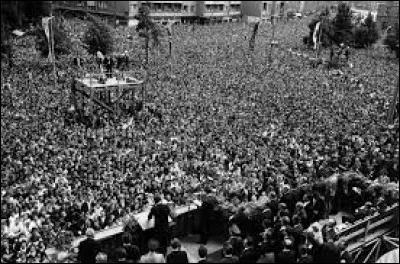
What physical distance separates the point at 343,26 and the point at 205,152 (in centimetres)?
4195

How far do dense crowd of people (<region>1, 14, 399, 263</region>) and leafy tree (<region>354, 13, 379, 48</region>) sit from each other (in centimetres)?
2129

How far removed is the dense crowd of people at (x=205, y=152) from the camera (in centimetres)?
1063

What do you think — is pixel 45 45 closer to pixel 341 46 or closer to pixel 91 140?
pixel 91 140

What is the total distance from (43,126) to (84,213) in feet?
30.6

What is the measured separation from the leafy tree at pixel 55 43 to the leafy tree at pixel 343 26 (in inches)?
1215

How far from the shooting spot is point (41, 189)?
47.1 ft

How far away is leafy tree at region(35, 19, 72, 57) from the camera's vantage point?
36062 millimetres

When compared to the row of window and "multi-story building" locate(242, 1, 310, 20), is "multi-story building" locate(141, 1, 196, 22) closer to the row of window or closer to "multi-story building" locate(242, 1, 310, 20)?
the row of window

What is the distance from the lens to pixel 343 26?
55.6m

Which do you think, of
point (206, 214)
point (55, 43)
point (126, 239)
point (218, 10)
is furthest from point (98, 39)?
point (218, 10)

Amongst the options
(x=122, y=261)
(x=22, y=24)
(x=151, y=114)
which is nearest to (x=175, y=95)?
(x=151, y=114)

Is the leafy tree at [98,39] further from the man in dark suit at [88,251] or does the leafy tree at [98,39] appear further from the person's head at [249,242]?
the person's head at [249,242]

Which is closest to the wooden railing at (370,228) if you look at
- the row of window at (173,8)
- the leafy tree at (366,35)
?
the leafy tree at (366,35)

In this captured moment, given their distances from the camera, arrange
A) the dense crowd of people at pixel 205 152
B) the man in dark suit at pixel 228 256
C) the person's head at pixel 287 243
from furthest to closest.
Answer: the dense crowd of people at pixel 205 152, the person's head at pixel 287 243, the man in dark suit at pixel 228 256
